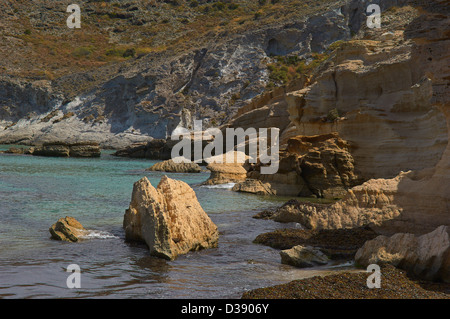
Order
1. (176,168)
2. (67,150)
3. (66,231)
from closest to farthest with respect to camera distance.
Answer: (66,231), (176,168), (67,150)

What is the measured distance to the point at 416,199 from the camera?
11.7m

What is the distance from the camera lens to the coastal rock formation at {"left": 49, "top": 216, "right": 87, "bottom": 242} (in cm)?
1153

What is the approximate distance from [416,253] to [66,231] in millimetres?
8064

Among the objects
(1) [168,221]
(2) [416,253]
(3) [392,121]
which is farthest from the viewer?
(3) [392,121]

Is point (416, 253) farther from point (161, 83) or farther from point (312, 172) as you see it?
point (161, 83)

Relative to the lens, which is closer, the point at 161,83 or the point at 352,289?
the point at 352,289

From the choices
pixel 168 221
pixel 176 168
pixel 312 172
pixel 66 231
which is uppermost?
pixel 312 172

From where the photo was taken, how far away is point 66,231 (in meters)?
11.7

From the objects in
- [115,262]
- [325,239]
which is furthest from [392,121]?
[115,262]

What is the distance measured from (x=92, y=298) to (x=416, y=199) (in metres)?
8.25

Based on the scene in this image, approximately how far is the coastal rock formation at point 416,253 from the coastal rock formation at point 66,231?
6.78m

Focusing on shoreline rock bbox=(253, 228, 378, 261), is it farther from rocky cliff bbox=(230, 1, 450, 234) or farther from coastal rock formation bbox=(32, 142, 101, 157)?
coastal rock formation bbox=(32, 142, 101, 157)

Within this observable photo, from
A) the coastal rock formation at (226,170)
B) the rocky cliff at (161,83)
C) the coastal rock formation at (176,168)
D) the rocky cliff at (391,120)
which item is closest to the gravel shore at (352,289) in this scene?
the rocky cliff at (391,120)
